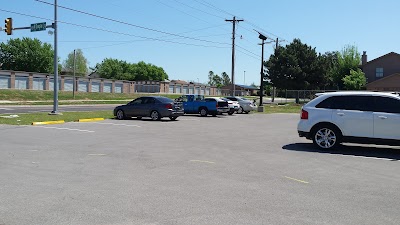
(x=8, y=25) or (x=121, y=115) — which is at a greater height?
(x=8, y=25)

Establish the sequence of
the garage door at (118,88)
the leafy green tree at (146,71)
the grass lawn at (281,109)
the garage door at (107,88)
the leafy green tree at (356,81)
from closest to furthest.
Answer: the grass lawn at (281,109) → the leafy green tree at (356,81) → the garage door at (107,88) → the garage door at (118,88) → the leafy green tree at (146,71)

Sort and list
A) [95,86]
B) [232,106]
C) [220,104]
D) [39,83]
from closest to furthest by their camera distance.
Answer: [220,104], [232,106], [39,83], [95,86]

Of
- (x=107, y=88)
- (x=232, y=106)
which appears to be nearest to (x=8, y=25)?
(x=232, y=106)

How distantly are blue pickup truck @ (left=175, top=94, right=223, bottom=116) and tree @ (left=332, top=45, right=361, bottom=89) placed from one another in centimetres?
4973

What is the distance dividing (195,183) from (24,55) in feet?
333

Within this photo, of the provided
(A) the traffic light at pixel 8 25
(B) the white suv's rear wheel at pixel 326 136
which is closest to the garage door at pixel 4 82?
(A) the traffic light at pixel 8 25

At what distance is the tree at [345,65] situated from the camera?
73.3 m

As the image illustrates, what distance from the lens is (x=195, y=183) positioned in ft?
23.9

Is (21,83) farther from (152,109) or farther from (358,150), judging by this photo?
(358,150)

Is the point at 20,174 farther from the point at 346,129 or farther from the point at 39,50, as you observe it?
the point at 39,50

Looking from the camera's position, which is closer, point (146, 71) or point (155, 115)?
point (155, 115)

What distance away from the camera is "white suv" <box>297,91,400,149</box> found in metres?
11.1

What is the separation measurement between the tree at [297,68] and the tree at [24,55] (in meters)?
61.7

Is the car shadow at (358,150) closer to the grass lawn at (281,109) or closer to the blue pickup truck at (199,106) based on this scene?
the blue pickup truck at (199,106)
